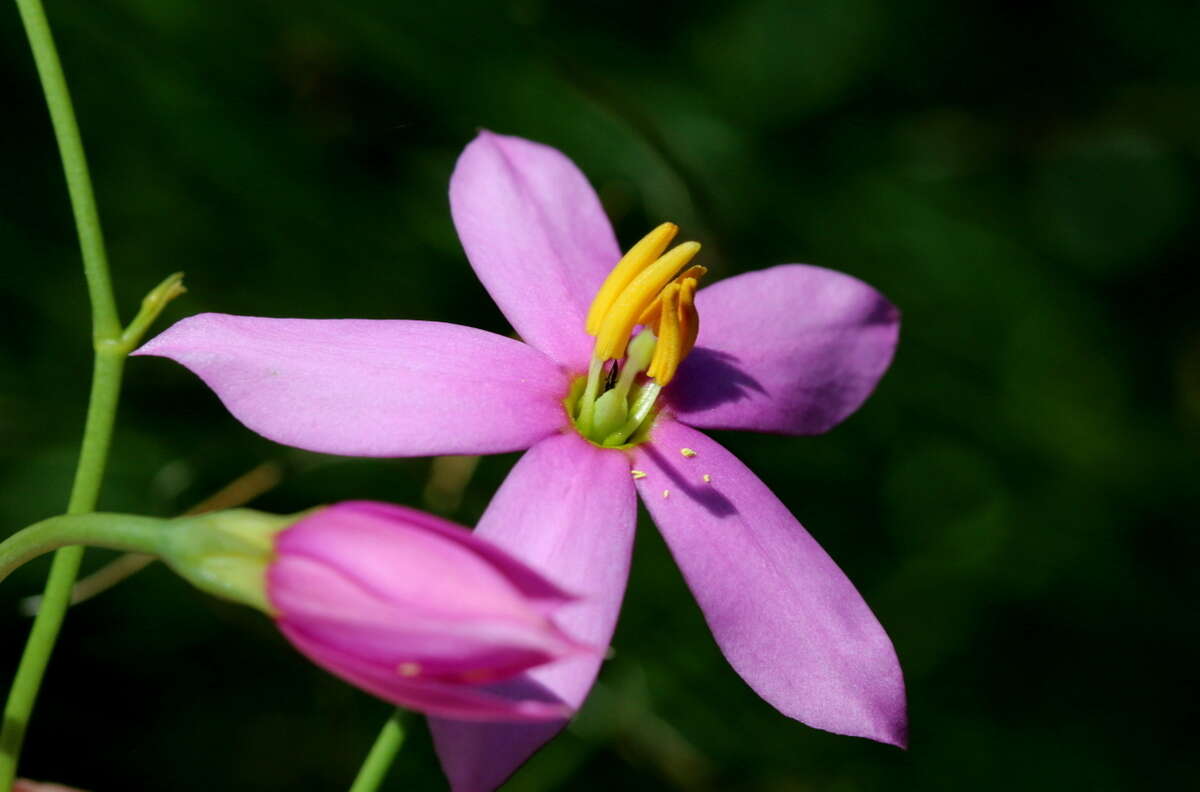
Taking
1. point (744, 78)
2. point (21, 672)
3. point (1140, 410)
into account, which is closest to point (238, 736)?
point (21, 672)

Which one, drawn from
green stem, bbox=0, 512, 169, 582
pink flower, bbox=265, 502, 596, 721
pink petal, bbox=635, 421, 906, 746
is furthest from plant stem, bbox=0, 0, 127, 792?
pink petal, bbox=635, 421, 906, 746

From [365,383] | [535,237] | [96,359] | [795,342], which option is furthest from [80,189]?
[795,342]

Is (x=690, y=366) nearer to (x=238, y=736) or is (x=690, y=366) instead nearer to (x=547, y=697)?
(x=547, y=697)

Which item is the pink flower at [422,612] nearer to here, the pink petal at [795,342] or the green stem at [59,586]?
the green stem at [59,586]

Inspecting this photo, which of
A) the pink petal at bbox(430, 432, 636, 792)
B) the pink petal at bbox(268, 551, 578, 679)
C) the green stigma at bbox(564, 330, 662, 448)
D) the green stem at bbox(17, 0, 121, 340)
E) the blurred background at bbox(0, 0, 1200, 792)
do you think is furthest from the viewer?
the blurred background at bbox(0, 0, 1200, 792)

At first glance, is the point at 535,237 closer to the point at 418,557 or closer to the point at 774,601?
the point at 774,601

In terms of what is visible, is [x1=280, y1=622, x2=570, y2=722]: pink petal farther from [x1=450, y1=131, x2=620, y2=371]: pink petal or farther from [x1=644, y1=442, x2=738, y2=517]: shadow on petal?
[x1=450, y1=131, x2=620, y2=371]: pink petal
